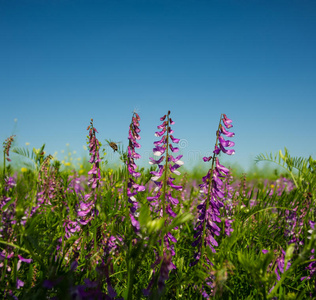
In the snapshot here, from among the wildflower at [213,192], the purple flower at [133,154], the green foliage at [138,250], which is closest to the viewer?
the green foliage at [138,250]

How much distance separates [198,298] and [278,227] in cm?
133

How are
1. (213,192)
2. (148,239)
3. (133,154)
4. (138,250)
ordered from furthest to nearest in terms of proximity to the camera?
(133,154), (213,192), (148,239), (138,250)

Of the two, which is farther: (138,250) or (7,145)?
(7,145)

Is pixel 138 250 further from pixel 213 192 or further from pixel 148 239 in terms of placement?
pixel 213 192

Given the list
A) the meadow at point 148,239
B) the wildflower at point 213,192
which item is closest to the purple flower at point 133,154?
the meadow at point 148,239

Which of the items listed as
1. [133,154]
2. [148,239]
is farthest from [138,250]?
[133,154]

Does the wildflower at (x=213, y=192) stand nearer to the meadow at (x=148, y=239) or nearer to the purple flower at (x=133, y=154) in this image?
the meadow at (x=148, y=239)

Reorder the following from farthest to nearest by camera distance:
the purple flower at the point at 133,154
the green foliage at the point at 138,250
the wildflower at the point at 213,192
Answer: the purple flower at the point at 133,154 < the wildflower at the point at 213,192 < the green foliage at the point at 138,250

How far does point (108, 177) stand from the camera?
2936mm

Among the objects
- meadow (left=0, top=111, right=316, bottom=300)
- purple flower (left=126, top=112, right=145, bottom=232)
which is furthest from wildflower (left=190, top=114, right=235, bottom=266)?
purple flower (left=126, top=112, right=145, bottom=232)

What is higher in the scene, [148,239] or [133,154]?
[133,154]

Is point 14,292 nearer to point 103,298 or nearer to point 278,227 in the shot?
point 103,298

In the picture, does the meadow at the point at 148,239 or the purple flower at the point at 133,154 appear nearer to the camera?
the meadow at the point at 148,239

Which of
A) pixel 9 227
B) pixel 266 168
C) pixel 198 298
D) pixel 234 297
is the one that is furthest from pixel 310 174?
pixel 266 168
